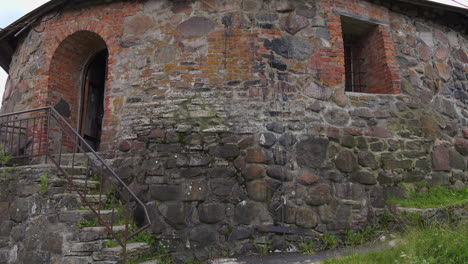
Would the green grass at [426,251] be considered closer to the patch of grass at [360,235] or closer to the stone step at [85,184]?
the patch of grass at [360,235]

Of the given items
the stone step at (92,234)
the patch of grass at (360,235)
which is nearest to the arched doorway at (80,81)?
the stone step at (92,234)

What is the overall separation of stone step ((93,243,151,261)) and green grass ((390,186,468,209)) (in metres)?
3.81

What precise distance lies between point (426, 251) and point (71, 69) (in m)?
6.82

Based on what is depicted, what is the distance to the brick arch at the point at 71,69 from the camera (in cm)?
718

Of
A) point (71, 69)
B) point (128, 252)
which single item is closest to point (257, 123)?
point (128, 252)

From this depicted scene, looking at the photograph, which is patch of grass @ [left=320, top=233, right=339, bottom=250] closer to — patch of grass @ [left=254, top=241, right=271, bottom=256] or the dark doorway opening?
patch of grass @ [left=254, top=241, right=271, bottom=256]

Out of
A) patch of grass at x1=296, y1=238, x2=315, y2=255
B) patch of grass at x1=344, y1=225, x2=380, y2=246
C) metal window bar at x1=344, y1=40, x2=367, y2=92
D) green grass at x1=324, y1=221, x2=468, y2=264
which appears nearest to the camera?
green grass at x1=324, y1=221, x2=468, y2=264

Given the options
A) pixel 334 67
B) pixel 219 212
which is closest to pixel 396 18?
pixel 334 67

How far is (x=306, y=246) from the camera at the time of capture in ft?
17.6

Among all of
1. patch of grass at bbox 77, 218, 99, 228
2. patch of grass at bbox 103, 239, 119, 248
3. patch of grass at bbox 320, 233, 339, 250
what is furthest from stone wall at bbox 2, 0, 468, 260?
patch of grass at bbox 77, 218, 99, 228

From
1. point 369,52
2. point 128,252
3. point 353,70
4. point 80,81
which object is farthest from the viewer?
point 80,81

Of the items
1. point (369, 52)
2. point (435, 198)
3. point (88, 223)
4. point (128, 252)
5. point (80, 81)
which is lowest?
point (128, 252)

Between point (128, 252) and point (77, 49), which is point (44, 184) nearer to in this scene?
point (128, 252)

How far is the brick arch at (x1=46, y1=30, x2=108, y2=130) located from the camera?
718 centimetres
